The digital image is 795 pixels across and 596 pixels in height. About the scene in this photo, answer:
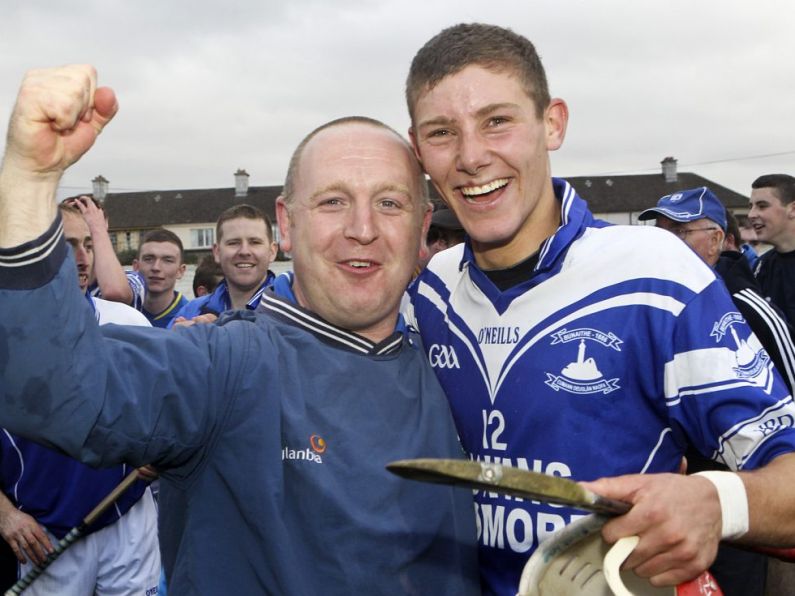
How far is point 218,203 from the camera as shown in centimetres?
5900

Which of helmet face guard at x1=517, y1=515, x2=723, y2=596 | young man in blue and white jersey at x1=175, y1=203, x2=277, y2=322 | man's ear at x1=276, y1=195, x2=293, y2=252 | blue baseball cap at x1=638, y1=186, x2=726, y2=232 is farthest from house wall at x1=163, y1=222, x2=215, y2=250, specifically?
helmet face guard at x1=517, y1=515, x2=723, y2=596

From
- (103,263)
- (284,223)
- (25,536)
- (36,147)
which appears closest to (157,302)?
(103,263)

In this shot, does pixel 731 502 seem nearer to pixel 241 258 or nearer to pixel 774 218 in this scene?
pixel 241 258

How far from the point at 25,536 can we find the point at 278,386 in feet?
10.5

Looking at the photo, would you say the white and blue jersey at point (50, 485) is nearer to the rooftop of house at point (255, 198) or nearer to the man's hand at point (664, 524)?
the man's hand at point (664, 524)

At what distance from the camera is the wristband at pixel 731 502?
1.80m

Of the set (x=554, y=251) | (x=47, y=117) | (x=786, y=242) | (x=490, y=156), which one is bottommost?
(x=554, y=251)

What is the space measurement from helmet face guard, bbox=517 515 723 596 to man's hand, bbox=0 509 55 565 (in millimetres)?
3749

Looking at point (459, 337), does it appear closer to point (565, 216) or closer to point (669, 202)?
point (565, 216)

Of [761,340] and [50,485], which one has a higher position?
[761,340]

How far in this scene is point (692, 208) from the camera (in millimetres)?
6414

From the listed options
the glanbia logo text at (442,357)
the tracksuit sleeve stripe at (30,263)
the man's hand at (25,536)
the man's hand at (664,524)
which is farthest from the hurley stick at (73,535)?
the man's hand at (664,524)

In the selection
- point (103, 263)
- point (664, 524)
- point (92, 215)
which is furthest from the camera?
point (92, 215)

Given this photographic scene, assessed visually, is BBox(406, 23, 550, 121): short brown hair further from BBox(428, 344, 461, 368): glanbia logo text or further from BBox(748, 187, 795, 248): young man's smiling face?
BBox(748, 187, 795, 248): young man's smiling face
